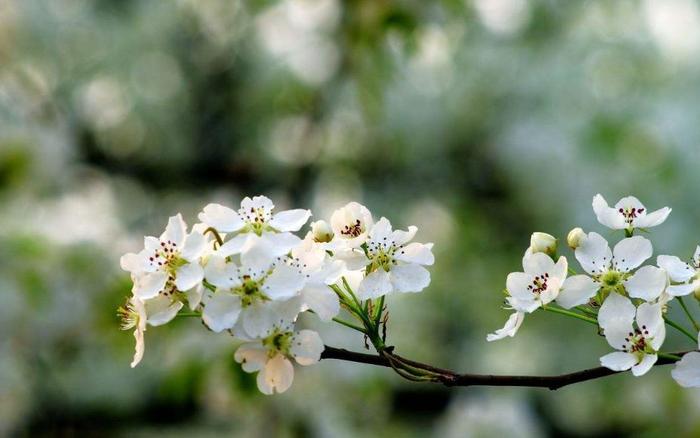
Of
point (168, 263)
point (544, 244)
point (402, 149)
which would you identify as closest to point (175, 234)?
point (168, 263)

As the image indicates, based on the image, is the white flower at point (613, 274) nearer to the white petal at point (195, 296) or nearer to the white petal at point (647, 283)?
the white petal at point (647, 283)

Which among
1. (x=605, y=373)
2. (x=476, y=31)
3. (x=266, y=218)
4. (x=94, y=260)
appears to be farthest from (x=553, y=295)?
(x=476, y=31)

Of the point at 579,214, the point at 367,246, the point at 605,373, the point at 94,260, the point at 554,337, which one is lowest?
the point at 605,373

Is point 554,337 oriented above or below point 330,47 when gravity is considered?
below

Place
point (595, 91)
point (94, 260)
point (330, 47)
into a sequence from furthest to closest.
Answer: point (595, 91) → point (330, 47) → point (94, 260)

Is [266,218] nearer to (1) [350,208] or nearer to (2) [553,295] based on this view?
(1) [350,208]

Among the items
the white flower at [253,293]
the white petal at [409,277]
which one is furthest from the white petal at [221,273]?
the white petal at [409,277]

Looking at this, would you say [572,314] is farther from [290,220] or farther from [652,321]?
[290,220]
